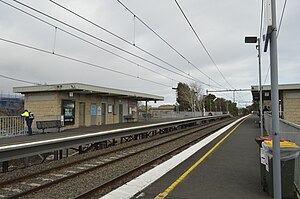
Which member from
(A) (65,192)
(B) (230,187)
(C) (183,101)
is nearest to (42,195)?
(A) (65,192)

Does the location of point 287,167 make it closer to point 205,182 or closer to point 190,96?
point 205,182

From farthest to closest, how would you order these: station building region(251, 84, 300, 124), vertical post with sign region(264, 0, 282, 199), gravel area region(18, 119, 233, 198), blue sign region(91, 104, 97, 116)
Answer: blue sign region(91, 104, 97, 116) → station building region(251, 84, 300, 124) → gravel area region(18, 119, 233, 198) → vertical post with sign region(264, 0, 282, 199)

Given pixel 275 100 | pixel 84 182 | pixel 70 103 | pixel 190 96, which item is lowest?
pixel 84 182

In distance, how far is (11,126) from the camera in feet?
61.5

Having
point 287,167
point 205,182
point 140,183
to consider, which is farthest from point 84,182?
point 287,167

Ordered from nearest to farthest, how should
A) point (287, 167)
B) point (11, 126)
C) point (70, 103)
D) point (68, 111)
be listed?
point (287, 167), point (11, 126), point (68, 111), point (70, 103)

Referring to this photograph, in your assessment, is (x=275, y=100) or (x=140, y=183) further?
(x=140, y=183)

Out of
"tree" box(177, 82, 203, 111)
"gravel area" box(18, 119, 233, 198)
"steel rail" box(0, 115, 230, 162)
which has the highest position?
"tree" box(177, 82, 203, 111)

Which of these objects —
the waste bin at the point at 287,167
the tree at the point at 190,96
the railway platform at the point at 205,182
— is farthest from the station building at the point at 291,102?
the tree at the point at 190,96

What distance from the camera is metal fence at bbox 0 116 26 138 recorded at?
58.5ft

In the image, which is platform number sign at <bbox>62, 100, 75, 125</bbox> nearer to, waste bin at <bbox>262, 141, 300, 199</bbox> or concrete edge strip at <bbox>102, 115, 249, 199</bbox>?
concrete edge strip at <bbox>102, 115, 249, 199</bbox>

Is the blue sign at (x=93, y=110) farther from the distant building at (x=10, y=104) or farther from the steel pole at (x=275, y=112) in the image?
the steel pole at (x=275, y=112)

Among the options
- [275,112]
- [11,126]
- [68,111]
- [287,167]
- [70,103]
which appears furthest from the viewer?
[70,103]

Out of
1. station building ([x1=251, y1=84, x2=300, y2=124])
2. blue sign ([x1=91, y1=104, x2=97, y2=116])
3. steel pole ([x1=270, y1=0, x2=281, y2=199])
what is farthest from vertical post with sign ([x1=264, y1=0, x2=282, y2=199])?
blue sign ([x1=91, y1=104, x2=97, y2=116])
